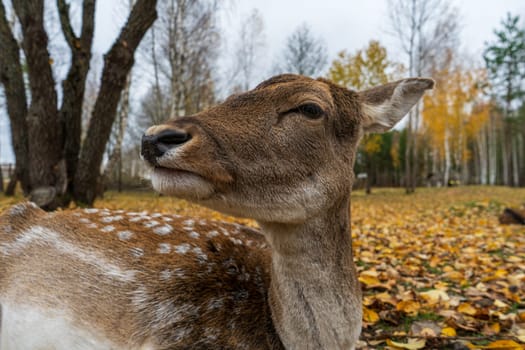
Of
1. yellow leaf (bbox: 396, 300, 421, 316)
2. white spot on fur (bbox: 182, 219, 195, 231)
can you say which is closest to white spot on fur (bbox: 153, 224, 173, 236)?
white spot on fur (bbox: 182, 219, 195, 231)

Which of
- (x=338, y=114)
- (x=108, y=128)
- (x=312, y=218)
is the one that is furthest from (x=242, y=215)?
(x=108, y=128)

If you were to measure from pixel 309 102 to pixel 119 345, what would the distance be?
1.46 m

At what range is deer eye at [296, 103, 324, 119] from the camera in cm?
172

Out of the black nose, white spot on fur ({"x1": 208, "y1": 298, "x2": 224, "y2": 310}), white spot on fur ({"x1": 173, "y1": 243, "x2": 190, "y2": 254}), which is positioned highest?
the black nose

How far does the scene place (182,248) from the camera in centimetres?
208

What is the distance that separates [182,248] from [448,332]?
2.04 m

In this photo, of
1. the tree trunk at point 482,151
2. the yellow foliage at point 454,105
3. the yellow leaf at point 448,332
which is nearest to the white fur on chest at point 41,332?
the yellow leaf at point 448,332

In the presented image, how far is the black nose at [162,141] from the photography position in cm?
133

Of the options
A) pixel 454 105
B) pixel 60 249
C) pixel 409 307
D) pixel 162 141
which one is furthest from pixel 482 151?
pixel 162 141

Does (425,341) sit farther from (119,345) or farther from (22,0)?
(22,0)

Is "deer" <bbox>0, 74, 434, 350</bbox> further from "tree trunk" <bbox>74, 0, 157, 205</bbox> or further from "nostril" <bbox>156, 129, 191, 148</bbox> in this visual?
"tree trunk" <bbox>74, 0, 157, 205</bbox>

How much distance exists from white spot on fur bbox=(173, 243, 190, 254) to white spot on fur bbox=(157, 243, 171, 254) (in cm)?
4

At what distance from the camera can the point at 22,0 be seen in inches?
206

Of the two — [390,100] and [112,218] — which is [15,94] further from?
[390,100]
